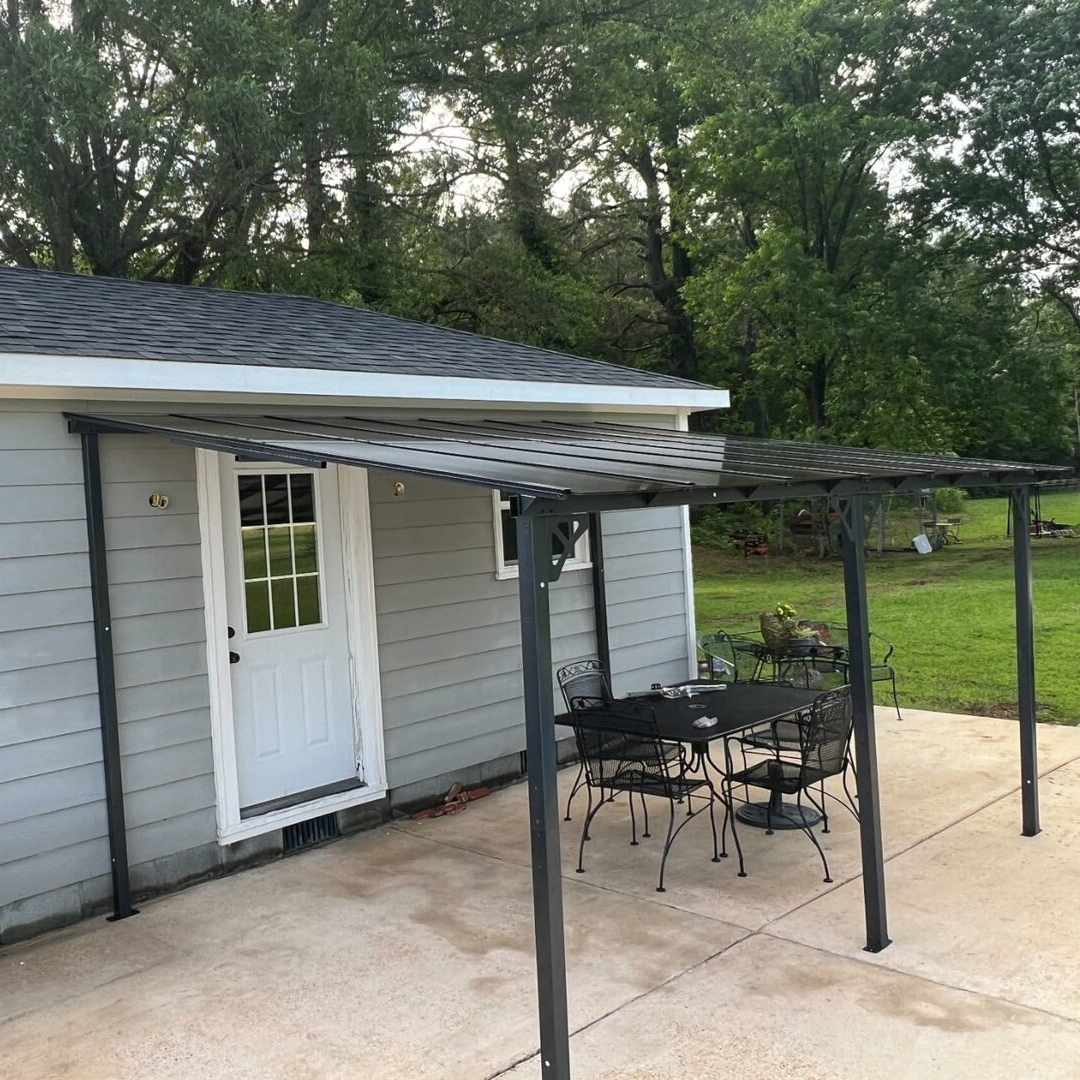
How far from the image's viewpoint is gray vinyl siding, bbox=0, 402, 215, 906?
14.9 ft

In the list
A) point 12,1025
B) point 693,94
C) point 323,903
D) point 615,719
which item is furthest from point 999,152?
point 12,1025

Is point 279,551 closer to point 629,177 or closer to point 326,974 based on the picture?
point 326,974

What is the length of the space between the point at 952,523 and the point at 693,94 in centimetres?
1137

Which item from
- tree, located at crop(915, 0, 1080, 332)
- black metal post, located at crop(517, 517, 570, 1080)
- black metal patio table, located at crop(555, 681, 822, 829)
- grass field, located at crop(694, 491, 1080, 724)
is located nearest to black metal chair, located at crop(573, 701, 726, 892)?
black metal patio table, located at crop(555, 681, 822, 829)

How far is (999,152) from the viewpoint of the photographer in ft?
62.3

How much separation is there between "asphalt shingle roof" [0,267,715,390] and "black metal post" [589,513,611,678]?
1117mm

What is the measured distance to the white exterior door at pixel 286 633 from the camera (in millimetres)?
5500

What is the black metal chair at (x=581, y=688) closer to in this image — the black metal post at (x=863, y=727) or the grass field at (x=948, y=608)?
the black metal post at (x=863, y=727)

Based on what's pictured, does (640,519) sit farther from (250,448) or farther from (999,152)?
(999,152)

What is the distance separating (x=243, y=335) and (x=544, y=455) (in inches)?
99.1

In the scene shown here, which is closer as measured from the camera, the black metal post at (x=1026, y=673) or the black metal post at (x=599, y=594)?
the black metal post at (x=1026, y=673)

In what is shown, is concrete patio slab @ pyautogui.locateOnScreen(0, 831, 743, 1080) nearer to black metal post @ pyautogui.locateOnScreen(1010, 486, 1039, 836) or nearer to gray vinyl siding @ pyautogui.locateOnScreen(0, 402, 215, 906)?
gray vinyl siding @ pyautogui.locateOnScreen(0, 402, 215, 906)

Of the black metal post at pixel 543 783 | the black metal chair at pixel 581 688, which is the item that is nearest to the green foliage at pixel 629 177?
the black metal chair at pixel 581 688

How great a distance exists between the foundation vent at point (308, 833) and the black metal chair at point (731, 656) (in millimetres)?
3528
